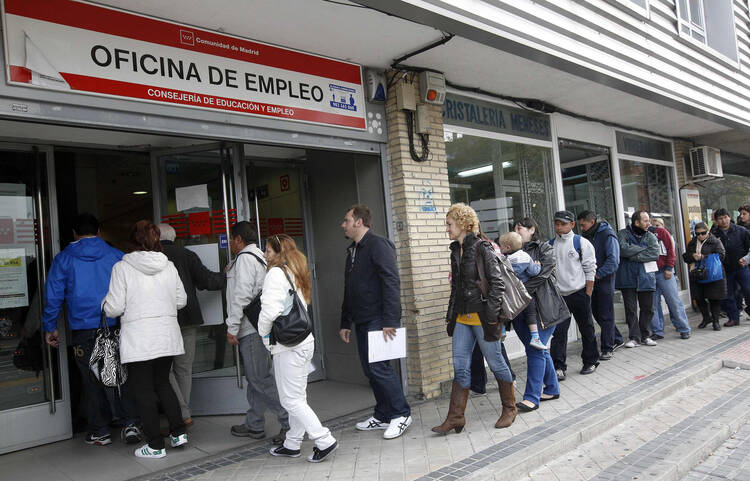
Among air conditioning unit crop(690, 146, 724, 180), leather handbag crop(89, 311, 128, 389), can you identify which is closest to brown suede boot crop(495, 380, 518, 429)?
leather handbag crop(89, 311, 128, 389)

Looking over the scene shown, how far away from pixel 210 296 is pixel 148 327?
130 cm

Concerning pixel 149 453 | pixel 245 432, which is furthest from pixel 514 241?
pixel 149 453

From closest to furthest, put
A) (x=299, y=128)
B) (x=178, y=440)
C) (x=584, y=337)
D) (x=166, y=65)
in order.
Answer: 1. (x=166, y=65)
2. (x=178, y=440)
3. (x=299, y=128)
4. (x=584, y=337)

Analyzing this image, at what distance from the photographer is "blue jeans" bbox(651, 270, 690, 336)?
816cm

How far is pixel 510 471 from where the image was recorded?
3.70m

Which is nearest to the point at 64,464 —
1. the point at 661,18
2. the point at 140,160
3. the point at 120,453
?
the point at 120,453

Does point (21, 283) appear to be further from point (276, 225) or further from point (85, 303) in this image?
point (276, 225)

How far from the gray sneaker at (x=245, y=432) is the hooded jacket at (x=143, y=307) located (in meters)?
0.93

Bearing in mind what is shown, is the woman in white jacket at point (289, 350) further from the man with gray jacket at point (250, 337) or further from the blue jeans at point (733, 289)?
the blue jeans at point (733, 289)

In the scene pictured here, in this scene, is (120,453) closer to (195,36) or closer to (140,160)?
(140,160)

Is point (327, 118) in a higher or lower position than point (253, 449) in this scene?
higher

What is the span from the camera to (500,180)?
7.86 m

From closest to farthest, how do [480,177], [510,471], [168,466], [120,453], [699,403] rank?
[510,471], [168,466], [120,453], [699,403], [480,177]

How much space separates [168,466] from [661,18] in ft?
28.1
